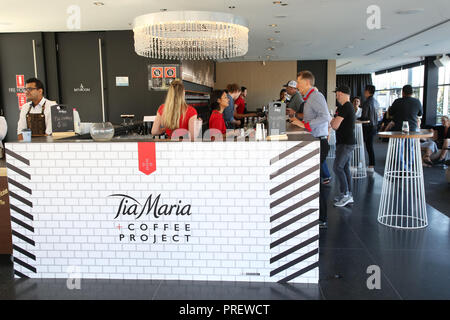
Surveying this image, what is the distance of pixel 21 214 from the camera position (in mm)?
3088

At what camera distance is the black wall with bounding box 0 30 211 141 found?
288 inches

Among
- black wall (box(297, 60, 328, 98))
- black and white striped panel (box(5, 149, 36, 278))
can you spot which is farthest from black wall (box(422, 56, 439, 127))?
black and white striped panel (box(5, 149, 36, 278))

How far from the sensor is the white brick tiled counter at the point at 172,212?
295cm

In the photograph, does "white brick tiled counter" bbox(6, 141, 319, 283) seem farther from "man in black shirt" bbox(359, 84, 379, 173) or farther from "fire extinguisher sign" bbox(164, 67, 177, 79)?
"man in black shirt" bbox(359, 84, 379, 173)

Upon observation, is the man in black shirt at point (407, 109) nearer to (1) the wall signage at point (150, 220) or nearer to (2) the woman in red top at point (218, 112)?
(2) the woman in red top at point (218, 112)

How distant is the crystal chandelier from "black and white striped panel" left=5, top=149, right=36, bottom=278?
1643 millimetres

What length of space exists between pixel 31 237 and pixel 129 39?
16.9 feet

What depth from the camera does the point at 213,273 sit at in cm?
307

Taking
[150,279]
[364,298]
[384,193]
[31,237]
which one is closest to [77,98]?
[31,237]

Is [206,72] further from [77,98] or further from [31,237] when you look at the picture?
[31,237]

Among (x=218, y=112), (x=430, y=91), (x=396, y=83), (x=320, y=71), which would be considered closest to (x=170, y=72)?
(x=218, y=112)

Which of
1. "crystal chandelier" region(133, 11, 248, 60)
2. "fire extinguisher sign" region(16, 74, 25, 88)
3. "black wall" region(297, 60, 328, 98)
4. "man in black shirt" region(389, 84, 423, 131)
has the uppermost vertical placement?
"black wall" region(297, 60, 328, 98)

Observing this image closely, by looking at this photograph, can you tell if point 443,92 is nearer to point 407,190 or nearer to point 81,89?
point 407,190
